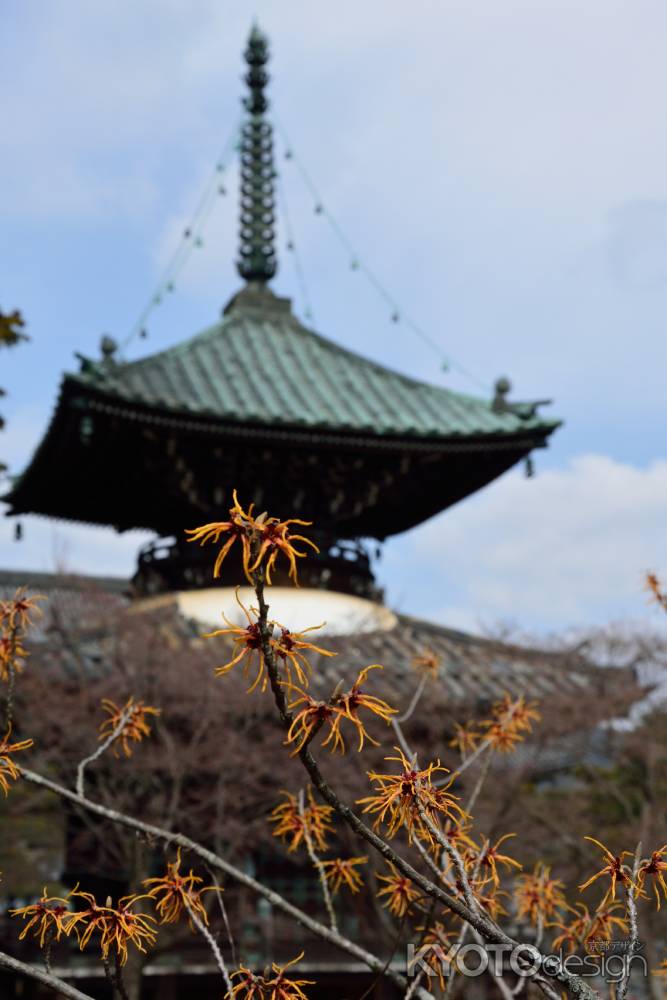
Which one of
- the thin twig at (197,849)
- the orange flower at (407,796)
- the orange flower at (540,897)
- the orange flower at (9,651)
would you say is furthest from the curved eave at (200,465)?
the orange flower at (407,796)

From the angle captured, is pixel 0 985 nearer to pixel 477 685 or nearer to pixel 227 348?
pixel 477 685

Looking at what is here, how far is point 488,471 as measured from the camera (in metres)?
15.7

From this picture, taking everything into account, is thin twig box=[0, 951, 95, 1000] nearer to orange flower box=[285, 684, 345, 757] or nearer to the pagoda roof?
orange flower box=[285, 684, 345, 757]

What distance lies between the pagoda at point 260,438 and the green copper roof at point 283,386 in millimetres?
26

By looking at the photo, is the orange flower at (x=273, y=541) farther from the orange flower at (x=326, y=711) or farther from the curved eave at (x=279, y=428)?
the curved eave at (x=279, y=428)

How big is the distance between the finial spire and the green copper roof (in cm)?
59

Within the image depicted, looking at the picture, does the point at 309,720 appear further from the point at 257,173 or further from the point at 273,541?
the point at 257,173

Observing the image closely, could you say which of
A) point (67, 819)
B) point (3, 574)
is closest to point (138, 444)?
point (67, 819)

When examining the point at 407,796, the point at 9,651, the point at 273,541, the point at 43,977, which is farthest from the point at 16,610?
the point at 273,541

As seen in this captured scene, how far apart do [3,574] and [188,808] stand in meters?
16.3

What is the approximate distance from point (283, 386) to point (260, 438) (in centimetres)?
175

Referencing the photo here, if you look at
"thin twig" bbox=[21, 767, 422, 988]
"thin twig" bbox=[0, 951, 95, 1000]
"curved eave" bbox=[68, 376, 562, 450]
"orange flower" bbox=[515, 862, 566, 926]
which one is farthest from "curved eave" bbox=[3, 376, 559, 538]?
"thin twig" bbox=[0, 951, 95, 1000]

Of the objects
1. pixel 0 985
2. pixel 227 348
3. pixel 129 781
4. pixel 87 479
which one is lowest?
pixel 0 985

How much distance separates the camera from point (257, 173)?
1691 centimetres
